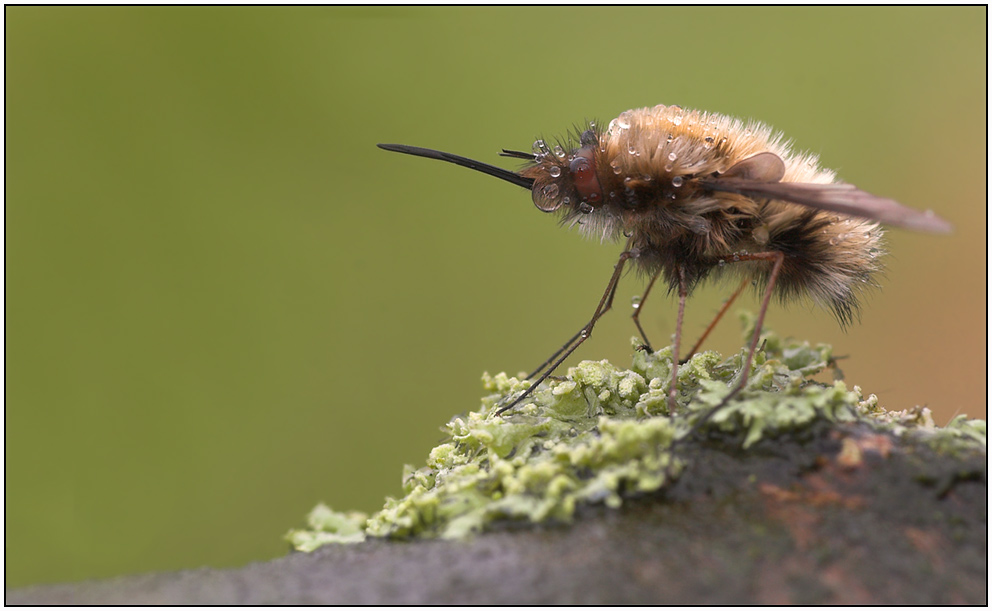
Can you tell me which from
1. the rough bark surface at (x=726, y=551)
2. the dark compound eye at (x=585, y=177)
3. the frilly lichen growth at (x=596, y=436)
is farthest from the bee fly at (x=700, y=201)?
the rough bark surface at (x=726, y=551)

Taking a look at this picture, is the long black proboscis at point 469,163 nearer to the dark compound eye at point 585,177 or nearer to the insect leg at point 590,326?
the dark compound eye at point 585,177

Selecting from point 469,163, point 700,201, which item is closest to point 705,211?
point 700,201

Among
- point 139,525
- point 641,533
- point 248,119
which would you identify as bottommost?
point 641,533

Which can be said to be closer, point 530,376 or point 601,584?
point 601,584

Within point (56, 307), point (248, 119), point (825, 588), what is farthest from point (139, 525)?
point (825, 588)

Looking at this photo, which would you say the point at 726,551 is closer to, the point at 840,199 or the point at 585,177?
the point at 840,199

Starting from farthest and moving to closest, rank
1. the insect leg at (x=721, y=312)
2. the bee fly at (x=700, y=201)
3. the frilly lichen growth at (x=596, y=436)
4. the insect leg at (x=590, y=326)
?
1. the insect leg at (x=721, y=312)
2. the insect leg at (x=590, y=326)
3. the bee fly at (x=700, y=201)
4. the frilly lichen growth at (x=596, y=436)

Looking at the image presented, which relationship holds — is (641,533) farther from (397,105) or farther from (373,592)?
(397,105)
